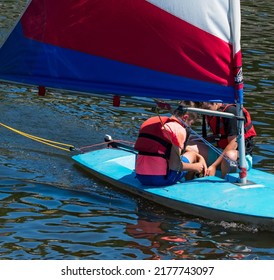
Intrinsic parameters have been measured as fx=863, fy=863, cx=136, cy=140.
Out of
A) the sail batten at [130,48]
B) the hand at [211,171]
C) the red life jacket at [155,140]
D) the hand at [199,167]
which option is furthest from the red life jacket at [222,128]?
the sail batten at [130,48]

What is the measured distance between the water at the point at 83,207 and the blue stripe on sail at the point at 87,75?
4.55 feet

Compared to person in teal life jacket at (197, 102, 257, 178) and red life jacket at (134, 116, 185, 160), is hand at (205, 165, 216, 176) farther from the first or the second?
red life jacket at (134, 116, 185, 160)

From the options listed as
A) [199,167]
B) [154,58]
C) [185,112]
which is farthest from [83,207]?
[154,58]

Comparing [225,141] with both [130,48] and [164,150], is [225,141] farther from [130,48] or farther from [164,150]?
[130,48]

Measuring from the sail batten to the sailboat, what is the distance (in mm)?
11

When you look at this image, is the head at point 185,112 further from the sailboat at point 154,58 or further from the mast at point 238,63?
the mast at point 238,63

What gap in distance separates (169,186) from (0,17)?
1266cm

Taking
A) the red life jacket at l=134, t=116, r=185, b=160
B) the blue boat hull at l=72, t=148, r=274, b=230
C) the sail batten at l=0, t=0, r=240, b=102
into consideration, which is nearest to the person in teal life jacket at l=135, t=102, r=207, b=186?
the red life jacket at l=134, t=116, r=185, b=160

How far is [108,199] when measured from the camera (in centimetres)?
1032

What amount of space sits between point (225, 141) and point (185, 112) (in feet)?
3.60

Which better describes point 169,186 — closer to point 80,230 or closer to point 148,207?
point 148,207

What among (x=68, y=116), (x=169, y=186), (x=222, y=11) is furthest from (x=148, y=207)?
(x=68, y=116)
